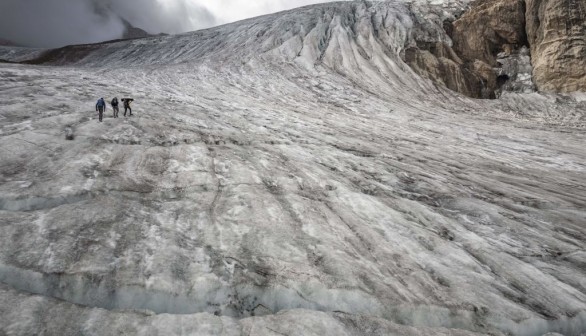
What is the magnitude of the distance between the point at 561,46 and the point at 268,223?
152 feet

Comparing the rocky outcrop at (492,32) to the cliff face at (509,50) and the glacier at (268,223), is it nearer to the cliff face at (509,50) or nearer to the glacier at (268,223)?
the cliff face at (509,50)

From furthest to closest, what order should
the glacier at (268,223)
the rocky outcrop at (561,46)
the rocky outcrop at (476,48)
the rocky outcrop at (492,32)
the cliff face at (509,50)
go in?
1. the rocky outcrop at (492,32)
2. the rocky outcrop at (476,48)
3. the cliff face at (509,50)
4. the rocky outcrop at (561,46)
5. the glacier at (268,223)

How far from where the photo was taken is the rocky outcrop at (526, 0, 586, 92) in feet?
135

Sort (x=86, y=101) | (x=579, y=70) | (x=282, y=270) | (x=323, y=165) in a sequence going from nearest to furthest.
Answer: (x=282, y=270) → (x=323, y=165) → (x=86, y=101) → (x=579, y=70)

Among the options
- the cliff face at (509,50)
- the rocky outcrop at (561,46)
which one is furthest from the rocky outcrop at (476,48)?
the rocky outcrop at (561,46)

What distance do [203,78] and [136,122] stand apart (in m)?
18.2

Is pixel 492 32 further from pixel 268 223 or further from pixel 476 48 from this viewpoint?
pixel 268 223

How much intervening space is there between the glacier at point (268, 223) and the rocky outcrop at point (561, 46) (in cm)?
2357

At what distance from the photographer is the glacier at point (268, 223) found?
7.84m

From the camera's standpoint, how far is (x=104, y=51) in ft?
173

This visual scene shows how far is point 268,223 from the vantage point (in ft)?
35.1

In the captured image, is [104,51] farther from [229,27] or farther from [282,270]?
[282,270]

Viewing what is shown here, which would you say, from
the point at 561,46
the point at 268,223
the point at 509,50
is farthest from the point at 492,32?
the point at 268,223

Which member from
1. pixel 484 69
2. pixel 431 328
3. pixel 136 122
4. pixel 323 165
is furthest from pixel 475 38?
pixel 431 328
